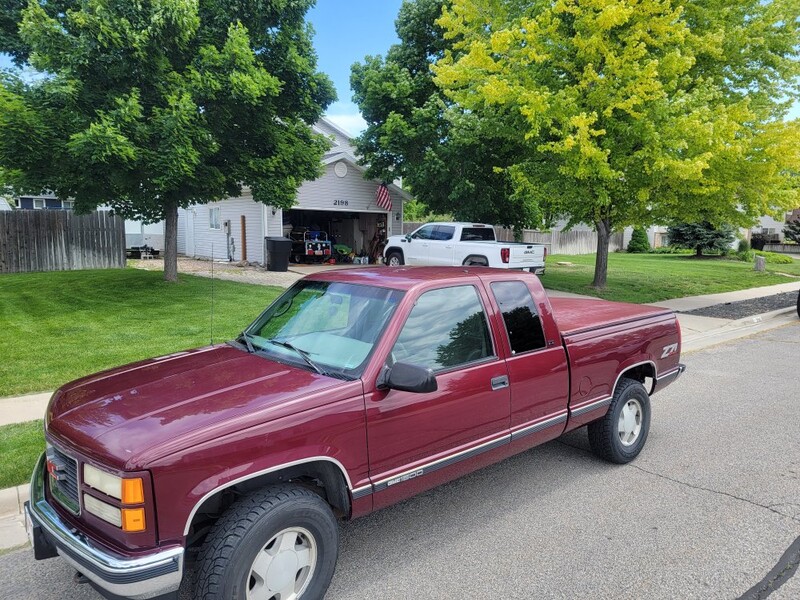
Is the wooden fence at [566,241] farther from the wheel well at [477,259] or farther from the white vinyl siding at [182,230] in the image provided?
the white vinyl siding at [182,230]

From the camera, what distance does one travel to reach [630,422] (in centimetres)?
488

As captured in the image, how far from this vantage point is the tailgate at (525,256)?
1498 centimetres

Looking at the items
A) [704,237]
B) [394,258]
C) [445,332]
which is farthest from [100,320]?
[704,237]

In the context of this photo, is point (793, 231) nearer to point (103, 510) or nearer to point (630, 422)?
point (630, 422)

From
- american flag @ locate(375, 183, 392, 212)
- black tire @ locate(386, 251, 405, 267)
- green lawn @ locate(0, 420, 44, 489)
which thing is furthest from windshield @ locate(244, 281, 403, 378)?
american flag @ locate(375, 183, 392, 212)

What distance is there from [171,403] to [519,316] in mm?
2397

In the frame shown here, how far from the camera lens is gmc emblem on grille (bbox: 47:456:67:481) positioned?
2703 mm

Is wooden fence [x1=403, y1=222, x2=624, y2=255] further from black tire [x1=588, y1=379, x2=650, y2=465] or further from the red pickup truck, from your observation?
the red pickup truck

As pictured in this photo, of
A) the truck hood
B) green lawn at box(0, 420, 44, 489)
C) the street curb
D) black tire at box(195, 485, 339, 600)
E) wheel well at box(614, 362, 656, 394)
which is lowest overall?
the street curb

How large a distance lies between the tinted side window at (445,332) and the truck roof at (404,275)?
0.14m

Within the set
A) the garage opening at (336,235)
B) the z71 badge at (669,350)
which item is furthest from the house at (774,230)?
the z71 badge at (669,350)

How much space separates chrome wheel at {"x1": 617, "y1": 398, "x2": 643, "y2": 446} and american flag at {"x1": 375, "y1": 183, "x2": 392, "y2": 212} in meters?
18.2

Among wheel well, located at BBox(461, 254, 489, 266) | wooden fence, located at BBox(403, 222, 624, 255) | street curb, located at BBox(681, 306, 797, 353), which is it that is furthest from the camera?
wooden fence, located at BBox(403, 222, 624, 255)

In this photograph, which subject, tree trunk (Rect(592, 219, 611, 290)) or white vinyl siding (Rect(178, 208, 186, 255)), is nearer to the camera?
tree trunk (Rect(592, 219, 611, 290))
